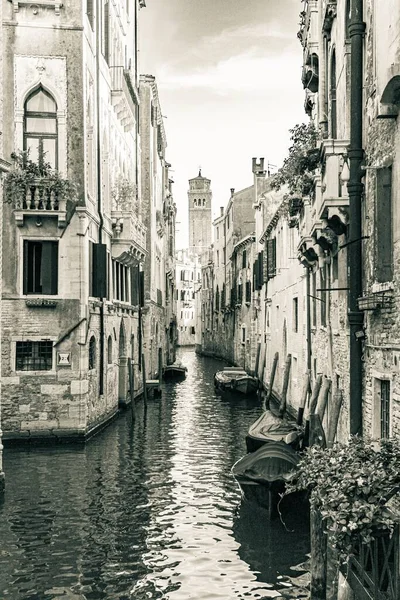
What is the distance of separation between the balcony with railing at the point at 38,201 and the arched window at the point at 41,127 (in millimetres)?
810

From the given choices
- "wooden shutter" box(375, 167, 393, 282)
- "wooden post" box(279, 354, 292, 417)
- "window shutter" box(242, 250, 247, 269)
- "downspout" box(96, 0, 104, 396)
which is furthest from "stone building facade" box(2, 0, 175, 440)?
"window shutter" box(242, 250, 247, 269)

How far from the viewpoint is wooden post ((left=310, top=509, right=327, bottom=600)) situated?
855 centimetres

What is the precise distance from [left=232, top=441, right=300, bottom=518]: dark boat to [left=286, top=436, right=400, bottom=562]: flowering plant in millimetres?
5482

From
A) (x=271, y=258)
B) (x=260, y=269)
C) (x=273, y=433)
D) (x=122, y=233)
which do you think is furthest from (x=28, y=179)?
(x=260, y=269)

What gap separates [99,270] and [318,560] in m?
12.9

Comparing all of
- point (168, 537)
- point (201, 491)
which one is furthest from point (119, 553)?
point (201, 491)

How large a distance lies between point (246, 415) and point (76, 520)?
1400cm

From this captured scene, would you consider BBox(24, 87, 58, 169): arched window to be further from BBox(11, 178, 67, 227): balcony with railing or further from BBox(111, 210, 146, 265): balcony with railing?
BBox(111, 210, 146, 265): balcony with railing

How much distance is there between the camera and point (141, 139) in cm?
3612

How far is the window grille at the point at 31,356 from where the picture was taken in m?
18.7

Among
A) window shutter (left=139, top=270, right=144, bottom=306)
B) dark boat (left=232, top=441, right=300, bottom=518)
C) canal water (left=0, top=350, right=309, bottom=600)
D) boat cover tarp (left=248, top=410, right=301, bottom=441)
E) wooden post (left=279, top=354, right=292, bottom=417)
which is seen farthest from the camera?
window shutter (left=139, top=270, right=144, bottom=306)

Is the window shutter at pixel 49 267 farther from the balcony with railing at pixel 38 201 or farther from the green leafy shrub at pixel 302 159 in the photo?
the green leafy shrub at pixel 302 159

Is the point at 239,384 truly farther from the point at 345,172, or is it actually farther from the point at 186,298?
the point at 186,298

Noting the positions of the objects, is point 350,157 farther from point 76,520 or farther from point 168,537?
point 76,520
